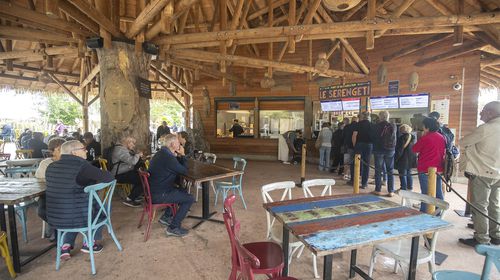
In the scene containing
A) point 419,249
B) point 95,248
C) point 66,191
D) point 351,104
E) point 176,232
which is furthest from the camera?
point 351,104

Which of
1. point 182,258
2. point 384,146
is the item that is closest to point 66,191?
point 182,258

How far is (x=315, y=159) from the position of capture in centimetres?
949

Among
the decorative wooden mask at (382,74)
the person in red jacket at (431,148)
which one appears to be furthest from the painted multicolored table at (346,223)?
the decorative wooden mask at (382,74)

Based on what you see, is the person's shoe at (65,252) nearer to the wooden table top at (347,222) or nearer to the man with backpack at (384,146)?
the wooden table top at (347,222)

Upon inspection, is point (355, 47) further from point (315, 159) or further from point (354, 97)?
point (315, 159)

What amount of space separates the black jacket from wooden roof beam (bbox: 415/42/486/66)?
26.3 feet

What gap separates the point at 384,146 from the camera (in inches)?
207

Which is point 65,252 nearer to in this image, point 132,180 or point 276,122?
point 132,180

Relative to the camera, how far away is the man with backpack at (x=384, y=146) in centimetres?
520

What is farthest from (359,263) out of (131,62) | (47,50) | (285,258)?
(47,50)

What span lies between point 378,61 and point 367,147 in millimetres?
3723

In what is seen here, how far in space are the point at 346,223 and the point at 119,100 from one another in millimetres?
4446

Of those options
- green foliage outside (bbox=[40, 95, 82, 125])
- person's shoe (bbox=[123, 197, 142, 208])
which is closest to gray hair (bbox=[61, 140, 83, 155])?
person's shoe (bbox=[123, 197, 142, 208])

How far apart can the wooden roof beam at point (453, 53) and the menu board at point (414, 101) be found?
0.88 metres
